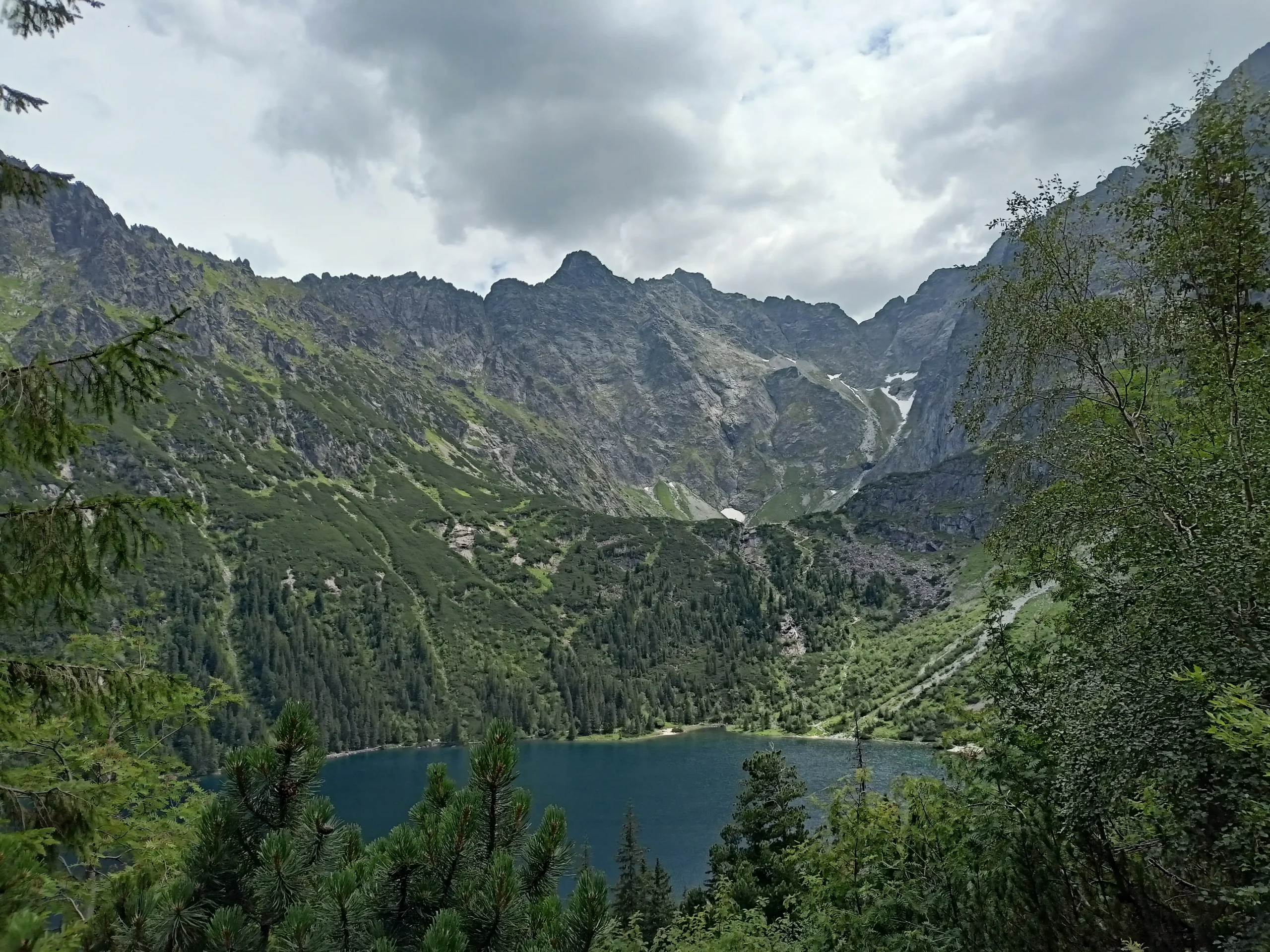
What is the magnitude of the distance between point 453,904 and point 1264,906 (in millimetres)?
7650

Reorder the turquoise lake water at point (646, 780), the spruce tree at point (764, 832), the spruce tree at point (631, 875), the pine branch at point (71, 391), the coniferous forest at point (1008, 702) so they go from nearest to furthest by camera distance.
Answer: the coniferous forest at point (1008, 702), the pine branch at point (71, 391), the spruce tree at point (764, 832), the spruce tree at point (631, 875), the turquoise lake water at point (646, 780)

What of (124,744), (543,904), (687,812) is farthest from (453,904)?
(687,812)

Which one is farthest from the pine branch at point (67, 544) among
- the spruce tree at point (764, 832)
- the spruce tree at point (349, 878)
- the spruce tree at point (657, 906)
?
the spruce tree at point (657, 906)

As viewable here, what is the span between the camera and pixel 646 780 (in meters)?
147

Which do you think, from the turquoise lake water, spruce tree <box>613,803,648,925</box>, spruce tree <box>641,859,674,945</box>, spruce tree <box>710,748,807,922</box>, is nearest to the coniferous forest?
spruce tree <box>710,748,807,922</box>

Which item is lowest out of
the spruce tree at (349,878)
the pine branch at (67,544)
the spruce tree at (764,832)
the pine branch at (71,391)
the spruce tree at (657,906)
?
the spruce tree at (657,906)

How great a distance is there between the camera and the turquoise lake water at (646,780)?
102 m

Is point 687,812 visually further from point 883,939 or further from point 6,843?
point 6,843

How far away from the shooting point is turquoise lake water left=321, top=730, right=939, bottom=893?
10181 centimetres

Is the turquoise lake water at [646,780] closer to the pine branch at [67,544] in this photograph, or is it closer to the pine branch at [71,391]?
the pine branch at [67,544]

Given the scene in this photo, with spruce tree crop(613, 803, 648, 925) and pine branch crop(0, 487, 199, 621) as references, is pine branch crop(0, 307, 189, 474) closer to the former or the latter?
pine branch crop(0, 487, 199, 621)

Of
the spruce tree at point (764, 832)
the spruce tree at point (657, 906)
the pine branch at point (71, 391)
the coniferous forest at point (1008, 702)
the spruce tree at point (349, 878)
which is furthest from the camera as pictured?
the spruce tree at point (657, 906)

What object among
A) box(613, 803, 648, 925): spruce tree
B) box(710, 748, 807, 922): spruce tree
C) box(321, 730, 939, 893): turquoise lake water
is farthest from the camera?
box(321, 730, 939, 893): turquoise lake water

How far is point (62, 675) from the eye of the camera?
7.57 meters
